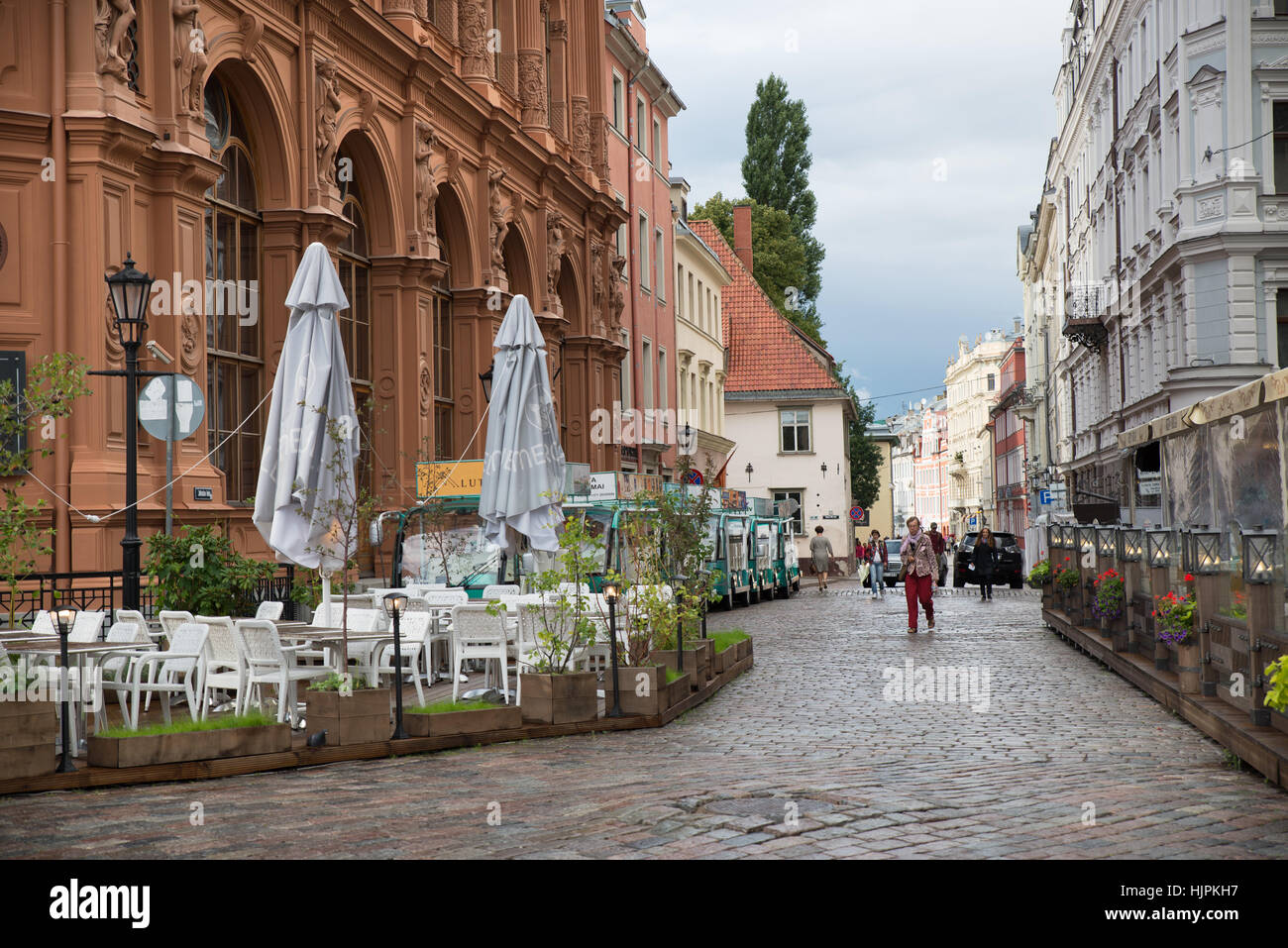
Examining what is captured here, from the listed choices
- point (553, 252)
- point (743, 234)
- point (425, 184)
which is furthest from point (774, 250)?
point (425, 184)

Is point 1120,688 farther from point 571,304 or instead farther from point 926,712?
point 571,304

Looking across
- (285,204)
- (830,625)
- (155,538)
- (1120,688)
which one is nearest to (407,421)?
(285,204)

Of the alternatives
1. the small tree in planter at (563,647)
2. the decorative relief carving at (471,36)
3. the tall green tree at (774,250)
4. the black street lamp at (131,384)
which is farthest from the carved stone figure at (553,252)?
the tall green tree at (774,250)

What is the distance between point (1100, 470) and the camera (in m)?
47.4

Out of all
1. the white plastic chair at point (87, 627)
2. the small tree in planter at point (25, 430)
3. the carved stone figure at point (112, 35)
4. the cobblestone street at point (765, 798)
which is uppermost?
the carved stone figure at point (112, 35)

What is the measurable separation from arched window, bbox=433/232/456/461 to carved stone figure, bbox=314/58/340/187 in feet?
20.6

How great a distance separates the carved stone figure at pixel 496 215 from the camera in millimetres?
30047

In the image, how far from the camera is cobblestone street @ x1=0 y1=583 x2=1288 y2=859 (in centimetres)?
709

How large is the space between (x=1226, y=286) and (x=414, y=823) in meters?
27.9

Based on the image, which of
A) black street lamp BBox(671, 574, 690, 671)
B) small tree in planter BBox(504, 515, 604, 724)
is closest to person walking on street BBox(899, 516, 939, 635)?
black street lamp BBox(671, 574, 690, 671)

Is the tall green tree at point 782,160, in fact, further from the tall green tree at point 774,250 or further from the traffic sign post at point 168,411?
the traffic sign post at point 168,411

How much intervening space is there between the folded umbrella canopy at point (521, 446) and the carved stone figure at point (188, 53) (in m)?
4.78

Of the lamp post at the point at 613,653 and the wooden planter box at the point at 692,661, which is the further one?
the wooden planter box at the point at 692,661

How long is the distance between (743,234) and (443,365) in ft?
132
